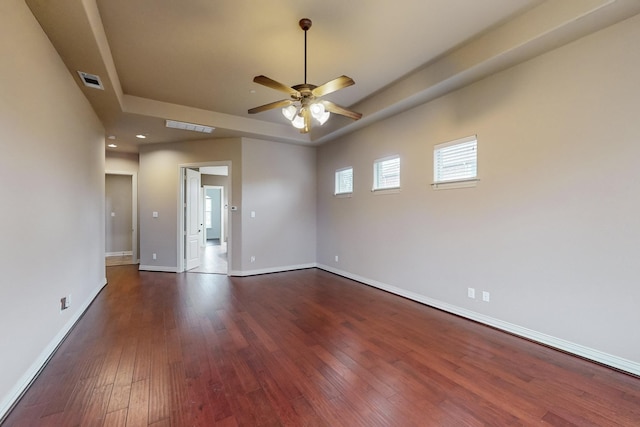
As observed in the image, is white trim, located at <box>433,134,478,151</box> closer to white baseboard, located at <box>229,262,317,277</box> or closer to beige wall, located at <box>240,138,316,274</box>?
beige wall, located at <box>240,138,316,274</box>

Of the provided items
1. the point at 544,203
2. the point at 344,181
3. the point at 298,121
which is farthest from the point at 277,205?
the point at 544,203

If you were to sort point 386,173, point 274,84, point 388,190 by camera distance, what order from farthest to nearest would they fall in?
point 386,173
point 388,190
point 274,84

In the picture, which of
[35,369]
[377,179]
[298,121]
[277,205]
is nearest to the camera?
[35,369]

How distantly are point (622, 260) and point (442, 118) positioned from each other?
234 cm

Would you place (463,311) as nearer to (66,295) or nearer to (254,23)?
(254,23)

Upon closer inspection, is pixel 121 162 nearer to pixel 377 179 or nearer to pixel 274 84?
pixel 274 84

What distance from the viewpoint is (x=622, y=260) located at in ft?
7.46

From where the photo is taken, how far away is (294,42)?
9.61 feet

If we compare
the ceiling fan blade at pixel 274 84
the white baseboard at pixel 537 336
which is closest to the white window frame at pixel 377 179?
the white baseboard at pixel 537 336

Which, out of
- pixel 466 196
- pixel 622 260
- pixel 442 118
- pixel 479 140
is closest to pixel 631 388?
pixel 622 260

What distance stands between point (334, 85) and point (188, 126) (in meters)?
3.40

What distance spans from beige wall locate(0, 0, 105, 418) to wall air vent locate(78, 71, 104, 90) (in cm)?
11

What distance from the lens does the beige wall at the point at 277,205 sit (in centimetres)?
564

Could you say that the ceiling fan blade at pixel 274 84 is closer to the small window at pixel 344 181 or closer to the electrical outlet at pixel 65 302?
the small window at pixel 344 181
